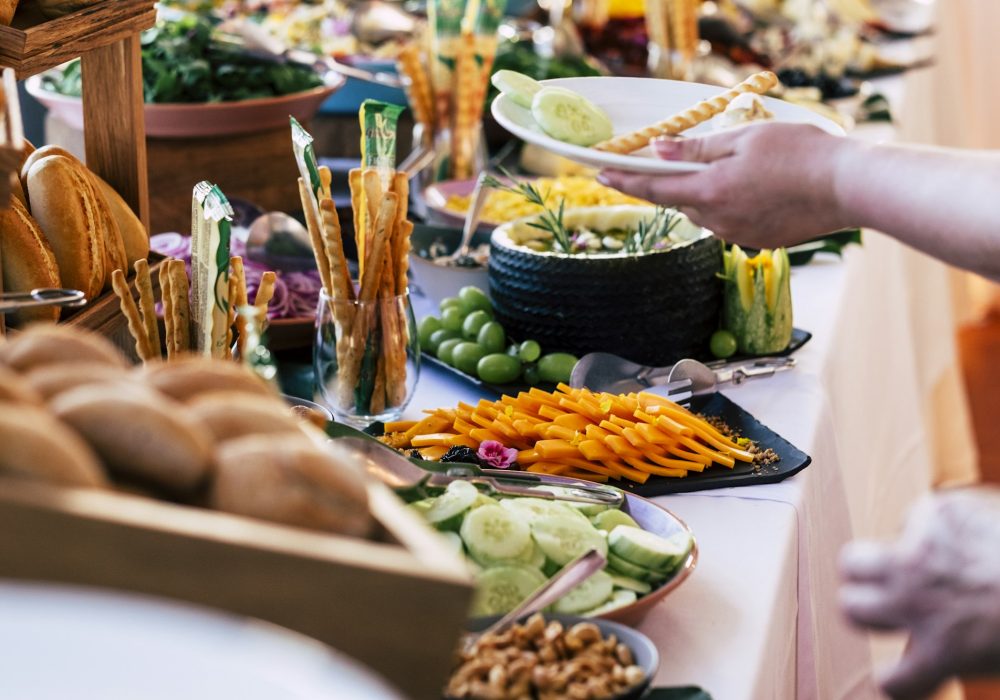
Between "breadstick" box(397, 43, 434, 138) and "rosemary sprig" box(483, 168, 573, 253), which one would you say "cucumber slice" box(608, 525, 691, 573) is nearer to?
"rosemary sprig" box(483, 168, 573, 253)

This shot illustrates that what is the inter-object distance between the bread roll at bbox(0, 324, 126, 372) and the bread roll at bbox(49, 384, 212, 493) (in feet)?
0.22

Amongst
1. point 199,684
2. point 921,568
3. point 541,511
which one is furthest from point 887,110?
point 199,684

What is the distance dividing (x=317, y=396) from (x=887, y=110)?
207 centimetres

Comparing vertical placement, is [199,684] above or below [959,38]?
above

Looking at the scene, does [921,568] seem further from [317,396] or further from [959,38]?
[959,38]

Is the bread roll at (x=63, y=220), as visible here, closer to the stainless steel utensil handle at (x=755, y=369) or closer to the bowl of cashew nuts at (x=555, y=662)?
the bowl of cashew nuts at (x=555, y=662)

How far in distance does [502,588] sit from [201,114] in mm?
1237

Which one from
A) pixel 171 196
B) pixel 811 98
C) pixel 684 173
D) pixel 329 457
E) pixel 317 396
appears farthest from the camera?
pixel 811 98

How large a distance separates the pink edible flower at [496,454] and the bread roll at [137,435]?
62 cm

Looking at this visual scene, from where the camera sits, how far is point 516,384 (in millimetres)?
1452

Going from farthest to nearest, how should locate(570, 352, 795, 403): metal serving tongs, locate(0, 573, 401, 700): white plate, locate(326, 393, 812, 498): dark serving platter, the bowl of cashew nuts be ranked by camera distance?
locate(570, 352, 795, 403): metal serving tongs, locate(326, 393, 812, 498): dark serving platter, the bowl of cashew nuts, locate(0, 573, 401, 700): white plate

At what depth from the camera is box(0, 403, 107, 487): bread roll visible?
51 centimetres

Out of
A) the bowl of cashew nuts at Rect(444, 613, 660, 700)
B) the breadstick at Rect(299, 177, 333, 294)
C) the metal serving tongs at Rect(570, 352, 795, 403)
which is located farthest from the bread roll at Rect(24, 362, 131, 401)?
the metal serving tongs at Rect(570, 352, 795, 403)

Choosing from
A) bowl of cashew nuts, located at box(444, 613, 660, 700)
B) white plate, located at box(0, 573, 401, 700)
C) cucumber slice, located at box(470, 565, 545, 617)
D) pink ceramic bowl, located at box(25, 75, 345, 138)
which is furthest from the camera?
pink ceramic bowl, located at box(25, 75, 345, 138)
